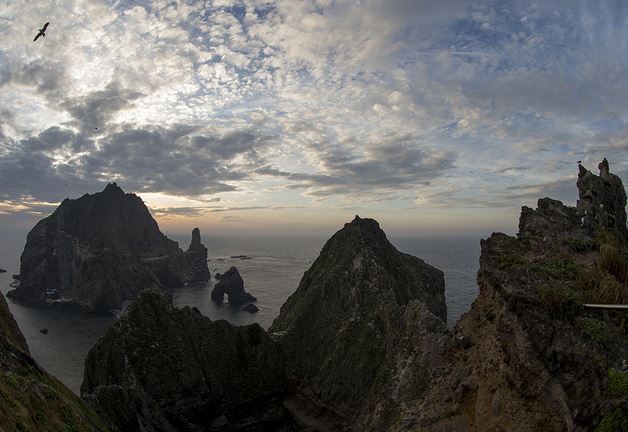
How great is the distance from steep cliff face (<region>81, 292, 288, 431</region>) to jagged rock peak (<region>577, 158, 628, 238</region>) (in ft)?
132

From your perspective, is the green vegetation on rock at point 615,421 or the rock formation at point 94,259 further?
the rock formation at point 94,259

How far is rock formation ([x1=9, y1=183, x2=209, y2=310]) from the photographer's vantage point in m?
141

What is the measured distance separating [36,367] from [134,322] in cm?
2443

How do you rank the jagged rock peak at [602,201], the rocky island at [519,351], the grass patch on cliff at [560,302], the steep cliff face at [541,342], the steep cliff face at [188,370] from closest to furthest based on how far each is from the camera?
the steep cliff face at [541,342], the rocky island at [519,351], the grass patch on cliff at [560,302], the jagged rock peak at [602,201], the steep cliff face at [188,370]

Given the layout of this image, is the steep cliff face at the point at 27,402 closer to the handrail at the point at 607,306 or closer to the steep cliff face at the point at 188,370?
the steep cliff face at the point at 188,370

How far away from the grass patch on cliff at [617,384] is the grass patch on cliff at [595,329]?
1075 mm

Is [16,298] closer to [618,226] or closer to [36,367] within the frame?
[36,367]

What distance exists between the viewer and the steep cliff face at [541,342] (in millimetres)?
11461

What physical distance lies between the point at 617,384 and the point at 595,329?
1.74 meters

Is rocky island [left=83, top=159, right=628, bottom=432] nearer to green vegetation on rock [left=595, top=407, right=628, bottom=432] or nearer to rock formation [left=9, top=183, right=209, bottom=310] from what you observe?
green vegetation on rock [left=595, top=407, right=628, bottom=432]

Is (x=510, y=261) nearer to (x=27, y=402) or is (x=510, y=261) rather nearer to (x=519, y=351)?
(x=519, y=351)

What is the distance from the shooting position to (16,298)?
150 m

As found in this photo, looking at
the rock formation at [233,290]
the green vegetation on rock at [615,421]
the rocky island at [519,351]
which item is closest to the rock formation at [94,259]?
the rock formation at [233,290]

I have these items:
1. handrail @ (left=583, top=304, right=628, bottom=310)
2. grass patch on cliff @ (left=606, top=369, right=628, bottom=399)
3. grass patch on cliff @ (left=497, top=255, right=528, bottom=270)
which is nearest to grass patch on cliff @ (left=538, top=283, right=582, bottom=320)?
handrail @ (left=583, top=304, right=628, bottom=310)
